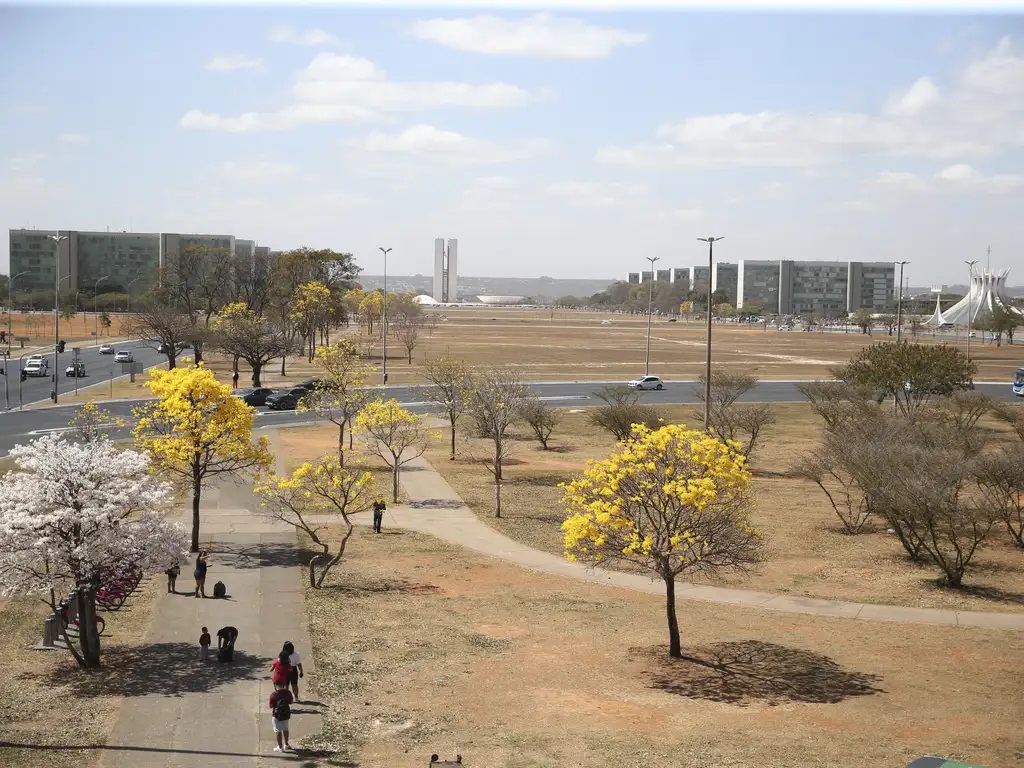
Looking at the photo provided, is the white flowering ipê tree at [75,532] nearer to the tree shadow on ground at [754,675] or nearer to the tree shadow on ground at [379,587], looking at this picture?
the tree shadow on ground at [379,587]

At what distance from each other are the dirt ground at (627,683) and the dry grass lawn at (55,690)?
12.0 feet

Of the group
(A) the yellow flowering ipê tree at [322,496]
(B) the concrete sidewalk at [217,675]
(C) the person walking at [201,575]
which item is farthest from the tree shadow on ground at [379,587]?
(C) the person walking at [201,575]

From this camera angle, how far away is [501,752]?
16.6 m

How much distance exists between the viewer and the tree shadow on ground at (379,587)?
1036 inches

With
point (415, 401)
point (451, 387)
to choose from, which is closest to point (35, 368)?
point (415, 401)

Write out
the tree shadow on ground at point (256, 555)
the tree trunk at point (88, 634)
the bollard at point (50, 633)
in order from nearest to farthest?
the tree trunk at point (88, 634) → the bollard at point (50, 633) → the tree shadow on ground at point (256, 555)

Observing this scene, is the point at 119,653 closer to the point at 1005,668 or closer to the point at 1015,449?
the point at 1005,668

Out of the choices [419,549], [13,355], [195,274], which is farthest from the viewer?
[195,274]

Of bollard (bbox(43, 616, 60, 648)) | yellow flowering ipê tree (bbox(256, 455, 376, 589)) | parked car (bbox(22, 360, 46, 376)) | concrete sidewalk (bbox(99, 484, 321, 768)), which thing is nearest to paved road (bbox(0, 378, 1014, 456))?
parked car (bbox(22, 360, 46, 376))

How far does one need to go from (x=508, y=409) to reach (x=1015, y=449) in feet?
58.7

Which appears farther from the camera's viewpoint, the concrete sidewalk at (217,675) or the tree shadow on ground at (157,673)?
the tree shadow on ground at (157,673)

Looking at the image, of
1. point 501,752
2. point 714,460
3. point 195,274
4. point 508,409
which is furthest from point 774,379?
point 501,752

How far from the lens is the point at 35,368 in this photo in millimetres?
79250

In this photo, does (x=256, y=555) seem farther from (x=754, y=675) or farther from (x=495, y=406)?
(x=754, y=675)
